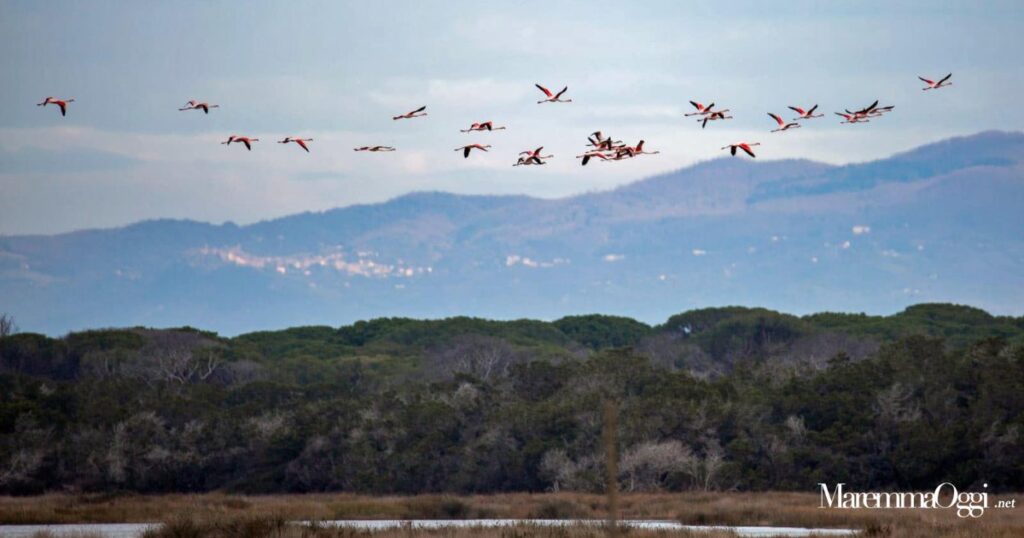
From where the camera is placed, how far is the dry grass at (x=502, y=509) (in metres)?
44.2

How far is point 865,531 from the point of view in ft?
124

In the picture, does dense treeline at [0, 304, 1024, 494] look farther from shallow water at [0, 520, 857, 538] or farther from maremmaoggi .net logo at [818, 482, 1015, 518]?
shallow water at [0, 520, 857, 538]

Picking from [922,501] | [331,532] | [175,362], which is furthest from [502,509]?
[175,362]

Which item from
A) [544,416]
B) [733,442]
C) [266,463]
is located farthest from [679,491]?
[266,463]

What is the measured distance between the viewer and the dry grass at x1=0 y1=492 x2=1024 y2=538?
44.2 m

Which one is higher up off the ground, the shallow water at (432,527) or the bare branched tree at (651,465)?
the bare branched tree at (651,465)

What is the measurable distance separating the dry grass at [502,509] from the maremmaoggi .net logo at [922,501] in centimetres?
53

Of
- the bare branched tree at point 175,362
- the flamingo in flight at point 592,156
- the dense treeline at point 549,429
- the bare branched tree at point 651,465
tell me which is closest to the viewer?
the flamingo in flight at point 592,156

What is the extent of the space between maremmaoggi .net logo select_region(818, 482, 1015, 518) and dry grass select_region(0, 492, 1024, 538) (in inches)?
21.0

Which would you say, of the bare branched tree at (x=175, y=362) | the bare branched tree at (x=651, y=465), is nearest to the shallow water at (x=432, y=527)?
the bare branched tree at (x=651, y=465)

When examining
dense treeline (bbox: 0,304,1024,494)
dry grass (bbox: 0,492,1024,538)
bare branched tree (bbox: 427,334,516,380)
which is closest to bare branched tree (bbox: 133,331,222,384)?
dense treeline (bbox: 0,304,1024,494)

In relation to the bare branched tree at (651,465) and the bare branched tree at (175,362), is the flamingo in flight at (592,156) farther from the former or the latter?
the bare branched tree at (175,362)

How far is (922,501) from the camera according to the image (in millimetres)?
49875

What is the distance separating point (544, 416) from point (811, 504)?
15203mm
